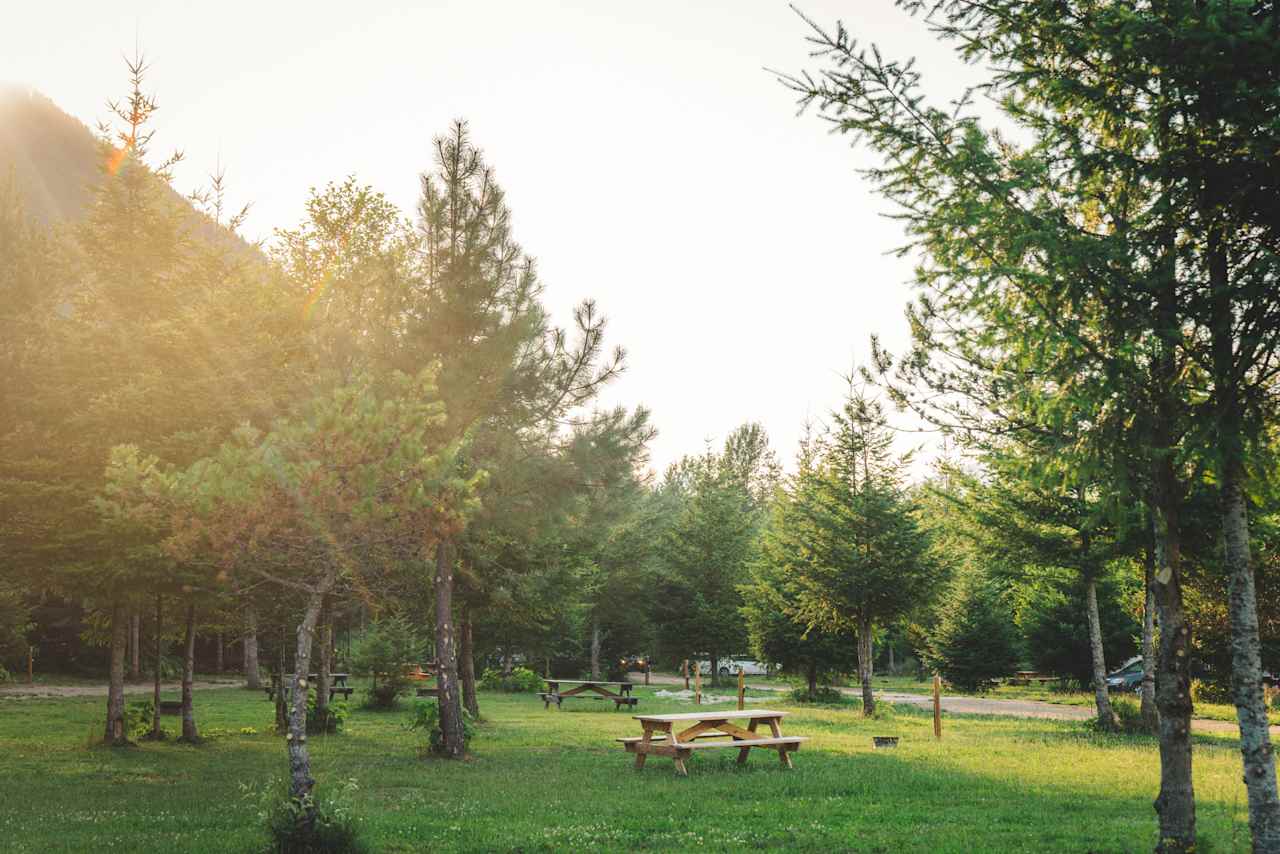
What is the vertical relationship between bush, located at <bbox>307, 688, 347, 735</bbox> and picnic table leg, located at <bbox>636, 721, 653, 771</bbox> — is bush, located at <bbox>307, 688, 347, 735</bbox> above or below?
below

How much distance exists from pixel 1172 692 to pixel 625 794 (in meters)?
7.05

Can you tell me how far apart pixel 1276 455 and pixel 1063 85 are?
3.58 metres

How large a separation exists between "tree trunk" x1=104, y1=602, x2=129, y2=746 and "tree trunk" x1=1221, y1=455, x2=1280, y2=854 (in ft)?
59.2

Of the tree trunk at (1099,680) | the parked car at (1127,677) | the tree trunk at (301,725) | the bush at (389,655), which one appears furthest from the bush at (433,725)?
the parked car at (1127,677)

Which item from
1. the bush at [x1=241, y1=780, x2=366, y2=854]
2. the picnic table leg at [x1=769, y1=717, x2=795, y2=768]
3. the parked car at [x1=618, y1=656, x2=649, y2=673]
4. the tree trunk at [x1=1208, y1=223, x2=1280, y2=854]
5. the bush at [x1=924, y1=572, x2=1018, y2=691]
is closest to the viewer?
the tree trunk at [x1=1208, y1=223, x2=1280, y2=854]

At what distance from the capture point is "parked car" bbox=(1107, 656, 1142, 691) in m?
37.3

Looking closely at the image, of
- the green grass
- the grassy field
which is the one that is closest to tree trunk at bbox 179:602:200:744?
the grassy field

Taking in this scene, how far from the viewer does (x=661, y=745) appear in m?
14.5

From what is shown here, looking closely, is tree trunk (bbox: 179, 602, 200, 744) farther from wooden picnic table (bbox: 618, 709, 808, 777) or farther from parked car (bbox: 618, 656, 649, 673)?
parked car (bbox: 618, 656, 649, 673)

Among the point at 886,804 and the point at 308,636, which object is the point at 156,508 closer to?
the point at 308,636

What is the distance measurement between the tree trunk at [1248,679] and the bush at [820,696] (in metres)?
26.2

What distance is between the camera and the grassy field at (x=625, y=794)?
358 inches

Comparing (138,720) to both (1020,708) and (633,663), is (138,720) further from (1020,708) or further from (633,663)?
(633,663)

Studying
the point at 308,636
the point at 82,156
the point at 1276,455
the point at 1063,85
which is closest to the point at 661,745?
the point at 308,636
